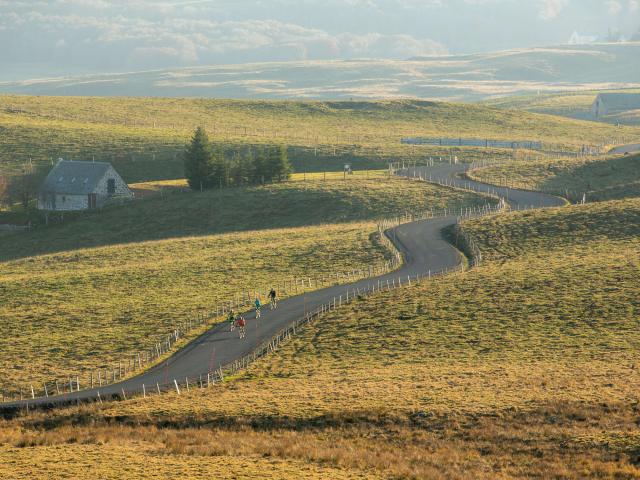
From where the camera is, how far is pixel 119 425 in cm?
4456

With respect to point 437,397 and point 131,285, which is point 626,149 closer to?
point 131,285

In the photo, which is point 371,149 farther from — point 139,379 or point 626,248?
point 139,379

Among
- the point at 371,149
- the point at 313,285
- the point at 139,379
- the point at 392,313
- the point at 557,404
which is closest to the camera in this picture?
the point at 557,404

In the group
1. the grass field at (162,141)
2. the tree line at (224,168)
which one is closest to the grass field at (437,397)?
the tree line at (224,168)

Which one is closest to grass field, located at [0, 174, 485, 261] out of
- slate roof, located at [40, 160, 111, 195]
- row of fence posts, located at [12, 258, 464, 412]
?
slate roof, located at [40, 160, 111, 195]

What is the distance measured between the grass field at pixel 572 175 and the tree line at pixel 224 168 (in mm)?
26399

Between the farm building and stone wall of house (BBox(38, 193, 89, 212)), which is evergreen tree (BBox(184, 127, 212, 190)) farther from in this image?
stone wall of house (BBox(38, 193, 89, 212))

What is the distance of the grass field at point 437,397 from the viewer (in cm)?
3891

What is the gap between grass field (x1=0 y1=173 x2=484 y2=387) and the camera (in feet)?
205

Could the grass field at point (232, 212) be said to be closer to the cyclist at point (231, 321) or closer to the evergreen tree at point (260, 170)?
the evergreen tree at point (260, 170)

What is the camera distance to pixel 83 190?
126 metres

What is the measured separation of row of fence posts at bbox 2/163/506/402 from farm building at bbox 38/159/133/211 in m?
40.7

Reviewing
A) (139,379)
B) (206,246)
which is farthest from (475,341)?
(206,246)

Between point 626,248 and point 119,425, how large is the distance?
5004 cm
